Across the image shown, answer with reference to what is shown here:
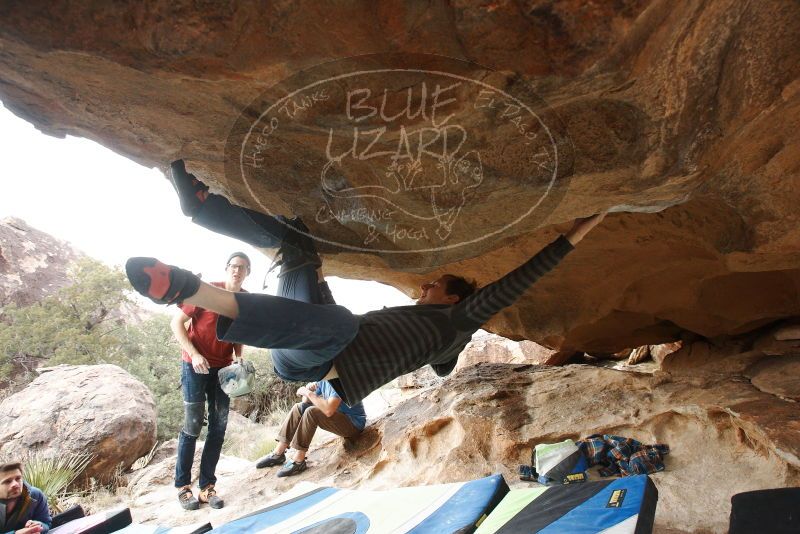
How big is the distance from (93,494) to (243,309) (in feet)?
21.1

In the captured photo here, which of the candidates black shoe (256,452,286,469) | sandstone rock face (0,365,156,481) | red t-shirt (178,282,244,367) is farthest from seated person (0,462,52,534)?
sandstone rock face (0,365,156,481)

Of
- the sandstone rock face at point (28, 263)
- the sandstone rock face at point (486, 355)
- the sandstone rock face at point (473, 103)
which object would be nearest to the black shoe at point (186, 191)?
the sandstone rock face at point (473, 103)

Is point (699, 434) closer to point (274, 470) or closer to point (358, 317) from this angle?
point (358, 317)

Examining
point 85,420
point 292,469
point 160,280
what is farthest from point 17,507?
point 160,280

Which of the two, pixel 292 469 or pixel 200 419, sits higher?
pixel 200 419

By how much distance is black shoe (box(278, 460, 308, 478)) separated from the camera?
482 cm

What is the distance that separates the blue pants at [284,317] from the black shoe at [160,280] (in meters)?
0.19

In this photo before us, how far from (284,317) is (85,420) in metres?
6.97

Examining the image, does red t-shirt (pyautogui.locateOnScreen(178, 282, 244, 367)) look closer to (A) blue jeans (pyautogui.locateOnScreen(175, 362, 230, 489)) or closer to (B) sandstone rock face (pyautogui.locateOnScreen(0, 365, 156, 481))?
(A) blue jeans (pyautogui.locateOnScreen(175, 362, 230, 489))

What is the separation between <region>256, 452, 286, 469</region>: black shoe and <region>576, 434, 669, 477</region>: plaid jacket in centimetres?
329

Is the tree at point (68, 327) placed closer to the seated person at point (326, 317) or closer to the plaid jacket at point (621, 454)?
the seated person at point (326, 317)

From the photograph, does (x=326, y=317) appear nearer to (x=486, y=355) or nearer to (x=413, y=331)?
(x=413, y=331)

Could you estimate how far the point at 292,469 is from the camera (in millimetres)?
4836

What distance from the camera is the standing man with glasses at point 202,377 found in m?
3.69
